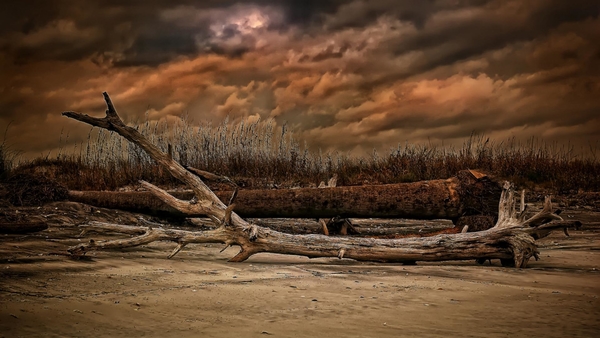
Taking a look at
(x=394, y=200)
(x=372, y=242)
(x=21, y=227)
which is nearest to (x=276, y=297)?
(x=372, y=242)

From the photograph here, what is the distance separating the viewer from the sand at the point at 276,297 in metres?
3.04

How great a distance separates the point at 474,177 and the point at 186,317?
6.34m

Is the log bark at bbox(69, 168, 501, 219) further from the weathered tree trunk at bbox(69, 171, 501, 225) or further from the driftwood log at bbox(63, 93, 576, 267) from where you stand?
the driftwood log at bbox(63, 93, 576, 267)

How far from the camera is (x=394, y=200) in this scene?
28.3 feet

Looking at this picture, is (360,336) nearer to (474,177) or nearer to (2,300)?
(2,300)

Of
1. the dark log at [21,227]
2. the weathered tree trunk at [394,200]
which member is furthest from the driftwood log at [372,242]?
the weathered tree trunk at [394,200]

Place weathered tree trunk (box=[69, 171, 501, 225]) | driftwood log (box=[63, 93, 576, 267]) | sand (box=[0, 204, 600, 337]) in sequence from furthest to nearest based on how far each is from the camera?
1. weathered tree trunk (box=[69, 171, 501, 225])
2. driftwood log (box=[63, 93, 576, 267])
3. sand (box=[0, 204, 600, 337])

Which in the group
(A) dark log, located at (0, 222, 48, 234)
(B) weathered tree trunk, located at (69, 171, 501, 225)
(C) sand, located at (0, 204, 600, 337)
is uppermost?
(B) weathered tree trunk, located at (69, 171, 501, 225)

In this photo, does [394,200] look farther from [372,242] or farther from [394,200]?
[372,242]

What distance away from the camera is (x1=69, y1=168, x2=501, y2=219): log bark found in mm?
8477

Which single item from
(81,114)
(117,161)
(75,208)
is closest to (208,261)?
(81,114)

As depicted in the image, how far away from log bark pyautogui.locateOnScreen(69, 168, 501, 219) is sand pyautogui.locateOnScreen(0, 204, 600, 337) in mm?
2232

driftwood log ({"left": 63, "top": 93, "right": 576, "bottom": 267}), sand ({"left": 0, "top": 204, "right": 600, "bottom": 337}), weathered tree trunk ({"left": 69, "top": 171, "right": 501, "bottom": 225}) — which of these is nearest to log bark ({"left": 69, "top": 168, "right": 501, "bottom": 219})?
weathered tree trunk ({"left": 69, "top": 171, "right": 501, "bottom": 225})

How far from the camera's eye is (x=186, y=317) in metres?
3.23
